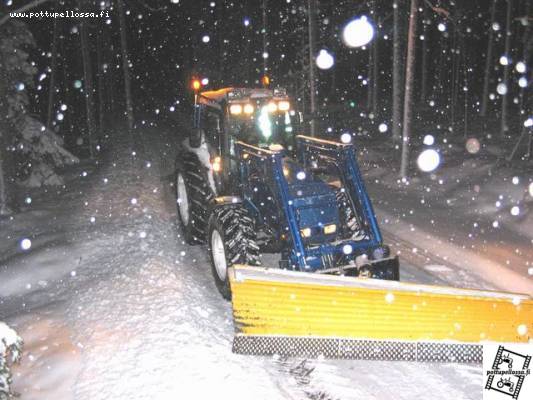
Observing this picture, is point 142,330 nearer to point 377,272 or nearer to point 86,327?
point 86,327

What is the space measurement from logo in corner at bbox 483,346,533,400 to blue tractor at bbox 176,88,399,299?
5.43 feet

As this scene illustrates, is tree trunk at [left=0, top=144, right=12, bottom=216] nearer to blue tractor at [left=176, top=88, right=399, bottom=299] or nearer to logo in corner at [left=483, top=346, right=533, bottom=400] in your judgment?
blue tractor at [left=176, top=88, right=399, bottom=299]

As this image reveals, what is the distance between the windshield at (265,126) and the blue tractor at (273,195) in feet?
0.05

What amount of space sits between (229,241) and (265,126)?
230 cm

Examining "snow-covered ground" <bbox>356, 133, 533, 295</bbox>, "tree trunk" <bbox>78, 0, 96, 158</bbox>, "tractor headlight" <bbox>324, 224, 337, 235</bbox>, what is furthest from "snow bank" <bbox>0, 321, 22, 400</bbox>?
"tree trunk" <bbox>78, 0, 96, 158</bbox>

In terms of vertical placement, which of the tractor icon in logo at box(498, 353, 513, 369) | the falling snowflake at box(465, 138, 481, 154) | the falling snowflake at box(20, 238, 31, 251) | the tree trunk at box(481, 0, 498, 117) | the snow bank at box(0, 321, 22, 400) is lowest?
the tractor icon in logo at box(498, 353, 513, 369)

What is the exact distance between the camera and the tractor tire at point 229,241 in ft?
18.3

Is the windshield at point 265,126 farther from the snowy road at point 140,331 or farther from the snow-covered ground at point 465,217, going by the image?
the snow-covered ground at point 465,217

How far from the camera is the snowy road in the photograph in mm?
4285

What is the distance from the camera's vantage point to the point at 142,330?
525 centimetres

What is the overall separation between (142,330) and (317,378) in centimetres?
207

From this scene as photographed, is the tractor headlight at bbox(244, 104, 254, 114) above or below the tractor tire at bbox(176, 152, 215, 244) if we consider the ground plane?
above

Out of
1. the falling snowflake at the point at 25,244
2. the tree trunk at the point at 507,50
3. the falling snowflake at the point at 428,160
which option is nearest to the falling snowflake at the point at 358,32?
the tree trunk at the point at 507,50

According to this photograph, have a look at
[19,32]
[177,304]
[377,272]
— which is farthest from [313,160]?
[19,32]
